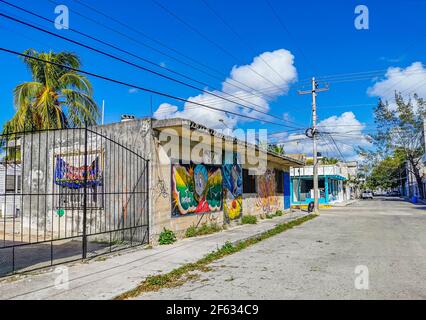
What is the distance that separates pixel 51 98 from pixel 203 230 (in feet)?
32.2

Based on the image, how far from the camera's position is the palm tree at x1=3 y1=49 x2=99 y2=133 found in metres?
15.2

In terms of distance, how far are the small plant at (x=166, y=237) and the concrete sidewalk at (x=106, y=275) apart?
32 cm

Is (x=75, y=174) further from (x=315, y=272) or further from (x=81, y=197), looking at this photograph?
(x=315, y=272)

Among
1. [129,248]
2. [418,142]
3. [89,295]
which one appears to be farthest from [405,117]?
[89,295]

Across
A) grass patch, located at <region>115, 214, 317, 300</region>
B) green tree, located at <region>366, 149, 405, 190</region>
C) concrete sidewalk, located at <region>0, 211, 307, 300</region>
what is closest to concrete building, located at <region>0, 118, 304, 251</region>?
concrete sidewalk, located at <region>0, 211, 307, 300</region>

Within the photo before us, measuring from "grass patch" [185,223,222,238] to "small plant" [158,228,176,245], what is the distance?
115 centimetres

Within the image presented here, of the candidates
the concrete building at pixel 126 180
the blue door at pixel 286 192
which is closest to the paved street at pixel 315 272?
the concrete building at pixel 126 180

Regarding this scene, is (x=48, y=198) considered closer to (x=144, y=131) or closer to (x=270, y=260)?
(x=144, y=131)

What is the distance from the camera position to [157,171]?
9891 millimetres

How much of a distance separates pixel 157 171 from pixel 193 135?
1846mm

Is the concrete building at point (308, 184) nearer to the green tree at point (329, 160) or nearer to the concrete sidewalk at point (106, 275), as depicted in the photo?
the green tree at point (329, 160)

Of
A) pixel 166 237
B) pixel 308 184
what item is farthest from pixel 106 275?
pixel 308 184

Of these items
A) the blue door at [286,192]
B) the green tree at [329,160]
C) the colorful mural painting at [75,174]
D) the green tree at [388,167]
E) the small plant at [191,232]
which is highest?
the green tree at [329,160]

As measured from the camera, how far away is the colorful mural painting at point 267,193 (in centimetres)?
1840
